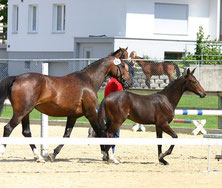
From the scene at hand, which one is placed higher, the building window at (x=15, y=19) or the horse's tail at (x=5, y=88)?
the building window at (x=15, y=19)

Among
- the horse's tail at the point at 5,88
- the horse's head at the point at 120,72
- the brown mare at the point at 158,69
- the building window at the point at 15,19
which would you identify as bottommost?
the brown mare at the point at 158,69

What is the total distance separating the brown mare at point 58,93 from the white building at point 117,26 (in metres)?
24.1

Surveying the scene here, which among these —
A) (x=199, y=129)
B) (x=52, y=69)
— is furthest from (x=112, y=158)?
(x=52, y=69)

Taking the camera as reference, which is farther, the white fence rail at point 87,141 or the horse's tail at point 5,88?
the horse's tail at point 5,88

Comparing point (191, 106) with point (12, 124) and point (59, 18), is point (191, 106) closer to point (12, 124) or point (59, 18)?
point (12, 124)

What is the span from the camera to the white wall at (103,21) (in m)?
40.8

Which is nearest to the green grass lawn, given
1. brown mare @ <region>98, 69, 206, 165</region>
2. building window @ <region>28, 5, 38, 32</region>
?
brown mare @ <region>98, 69, 206, 165</region>

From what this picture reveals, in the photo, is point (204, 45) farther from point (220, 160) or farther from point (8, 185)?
point (8, 185)

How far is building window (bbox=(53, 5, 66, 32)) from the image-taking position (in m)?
44.8

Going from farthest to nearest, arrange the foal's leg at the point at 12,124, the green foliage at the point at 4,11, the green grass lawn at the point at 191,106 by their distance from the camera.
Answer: the green foliage at the point at 4,11
the green grass lawn at the point at 191,106
the foal's leg at the point at 12,124

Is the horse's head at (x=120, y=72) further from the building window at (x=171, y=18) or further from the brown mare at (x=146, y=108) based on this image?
the building window at (x=171, y=18)

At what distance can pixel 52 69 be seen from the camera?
38500 mm

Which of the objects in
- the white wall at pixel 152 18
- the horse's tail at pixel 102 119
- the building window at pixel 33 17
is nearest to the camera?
the horse's tail at pixel 102 119

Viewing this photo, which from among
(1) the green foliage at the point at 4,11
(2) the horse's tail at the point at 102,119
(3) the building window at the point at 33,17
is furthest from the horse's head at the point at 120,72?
(1) the green foliage at the point at 4,11
